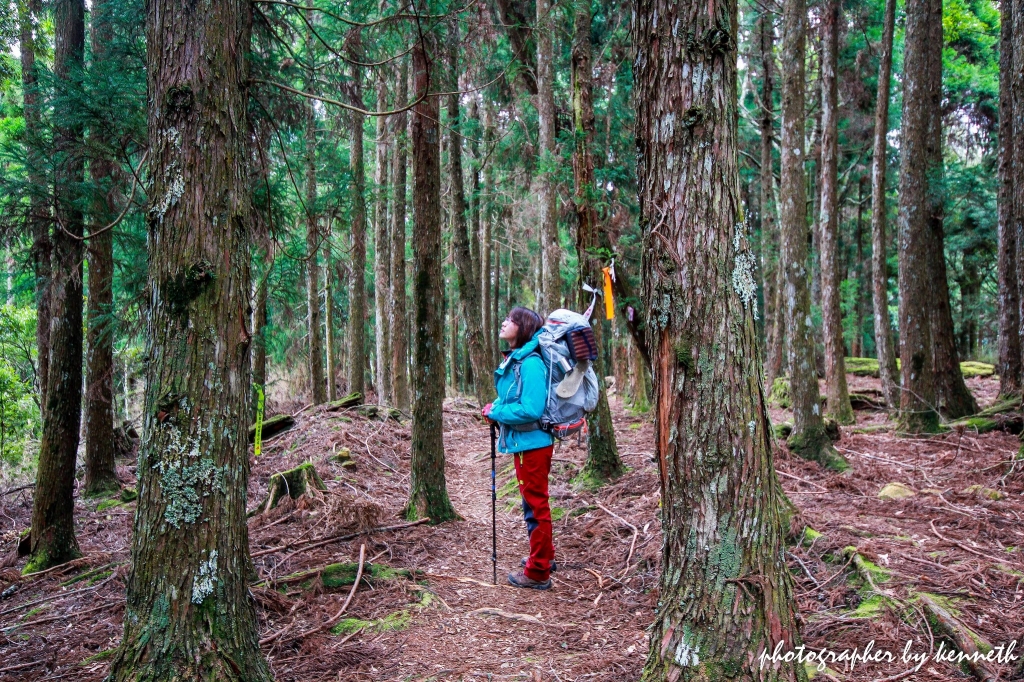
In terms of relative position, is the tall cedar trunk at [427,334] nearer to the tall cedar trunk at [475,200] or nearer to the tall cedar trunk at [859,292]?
the tall cedar trunk at [475,200]

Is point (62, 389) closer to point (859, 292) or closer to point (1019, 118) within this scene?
point (1019, 118)

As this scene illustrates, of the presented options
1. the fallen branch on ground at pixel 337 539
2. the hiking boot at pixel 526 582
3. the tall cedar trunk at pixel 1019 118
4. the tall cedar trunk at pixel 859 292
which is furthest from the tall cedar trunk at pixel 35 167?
the tall cedar trunk at pixel 859 292

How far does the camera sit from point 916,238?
31.9 feet

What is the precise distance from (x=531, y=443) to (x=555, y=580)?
1.30 meters

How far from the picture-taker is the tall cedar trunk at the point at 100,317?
645cm

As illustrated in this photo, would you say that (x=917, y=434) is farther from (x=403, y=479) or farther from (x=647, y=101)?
(x=647, y=101)

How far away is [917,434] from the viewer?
9.37 metres

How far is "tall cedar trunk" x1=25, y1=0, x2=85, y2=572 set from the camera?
5918 mm

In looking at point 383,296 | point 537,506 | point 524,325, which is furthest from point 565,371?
point 383,296

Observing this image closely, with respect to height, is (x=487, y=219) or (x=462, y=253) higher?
(x=487, y=219)

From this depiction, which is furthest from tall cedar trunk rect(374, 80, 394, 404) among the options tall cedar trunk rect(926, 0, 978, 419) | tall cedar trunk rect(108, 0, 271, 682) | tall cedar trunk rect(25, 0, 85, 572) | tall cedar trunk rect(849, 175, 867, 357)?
tall cedar trunk rect(849, 175, 867, 357)

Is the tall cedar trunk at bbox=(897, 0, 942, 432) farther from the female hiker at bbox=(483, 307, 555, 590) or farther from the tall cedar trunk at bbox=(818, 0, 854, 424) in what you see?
the female hiker at bbox=(483, 307, 555, 590)

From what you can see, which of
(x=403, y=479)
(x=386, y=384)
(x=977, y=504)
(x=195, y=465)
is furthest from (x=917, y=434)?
(x=386, y=384)

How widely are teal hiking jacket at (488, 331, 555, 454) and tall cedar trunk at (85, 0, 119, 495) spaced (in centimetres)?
394
